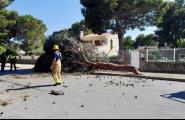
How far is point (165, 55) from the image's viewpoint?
24734 mm

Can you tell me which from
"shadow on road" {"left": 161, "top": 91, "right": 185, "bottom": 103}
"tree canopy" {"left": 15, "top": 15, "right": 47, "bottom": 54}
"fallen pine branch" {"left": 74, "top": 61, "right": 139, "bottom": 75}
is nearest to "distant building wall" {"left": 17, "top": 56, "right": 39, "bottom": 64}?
"fallen pine branch" {"left": 74, "top": 61, "right": 139, "bottom": 75}

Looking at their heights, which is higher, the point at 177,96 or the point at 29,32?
the point at 29,32

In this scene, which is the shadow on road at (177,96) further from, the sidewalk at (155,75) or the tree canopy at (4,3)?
the tree canopy at (4,3)

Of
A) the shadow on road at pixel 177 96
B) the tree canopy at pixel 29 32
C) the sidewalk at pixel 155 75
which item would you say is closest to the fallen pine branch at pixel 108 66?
the sidewalk at pixel 155 75

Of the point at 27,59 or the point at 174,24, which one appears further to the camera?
the point at 174,24

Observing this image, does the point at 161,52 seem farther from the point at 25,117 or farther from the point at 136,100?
the point at 25,117

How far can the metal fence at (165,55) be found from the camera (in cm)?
2385

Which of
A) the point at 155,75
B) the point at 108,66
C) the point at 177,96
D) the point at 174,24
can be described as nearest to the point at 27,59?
the point at 108,66

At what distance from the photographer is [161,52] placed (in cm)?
2483

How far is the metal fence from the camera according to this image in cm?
2385

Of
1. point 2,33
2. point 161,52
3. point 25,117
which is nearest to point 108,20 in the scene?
point 2,33

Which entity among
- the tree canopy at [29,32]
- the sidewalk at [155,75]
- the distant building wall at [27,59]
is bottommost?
the sidewalk at [155,75]

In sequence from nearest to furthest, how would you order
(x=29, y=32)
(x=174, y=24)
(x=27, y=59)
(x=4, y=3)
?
(x=4, y=3), (x=27, y=59), (x=174, y=24), (x=29, y=32)

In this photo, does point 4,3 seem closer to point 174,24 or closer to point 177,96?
point 174,24
